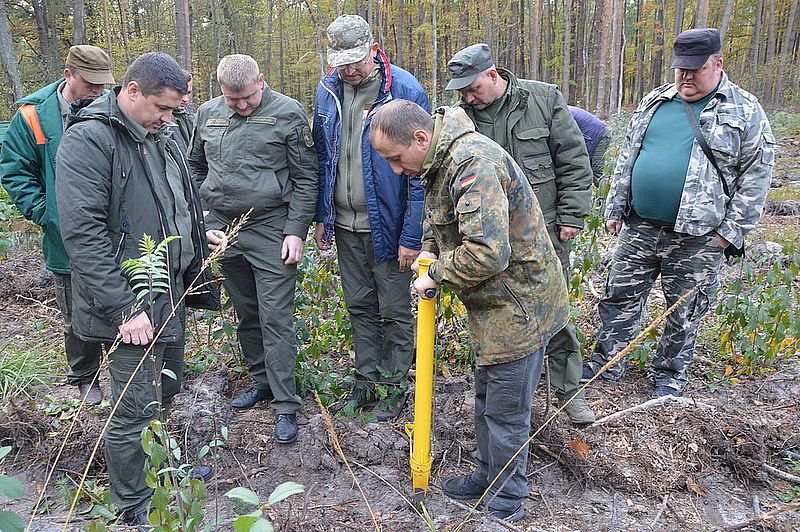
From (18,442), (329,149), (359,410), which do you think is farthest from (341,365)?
(18,442)

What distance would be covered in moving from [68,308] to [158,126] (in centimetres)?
177

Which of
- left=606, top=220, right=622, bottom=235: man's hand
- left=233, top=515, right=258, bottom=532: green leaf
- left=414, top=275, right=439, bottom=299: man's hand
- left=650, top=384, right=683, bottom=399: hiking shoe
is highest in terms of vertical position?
left=233, top=515, right=258, bottom=532: green leaf

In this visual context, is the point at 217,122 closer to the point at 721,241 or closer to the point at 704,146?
the point at 704,146

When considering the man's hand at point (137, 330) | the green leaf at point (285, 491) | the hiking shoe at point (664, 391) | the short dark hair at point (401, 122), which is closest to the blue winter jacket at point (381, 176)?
the short dark hair at point (401, 122)

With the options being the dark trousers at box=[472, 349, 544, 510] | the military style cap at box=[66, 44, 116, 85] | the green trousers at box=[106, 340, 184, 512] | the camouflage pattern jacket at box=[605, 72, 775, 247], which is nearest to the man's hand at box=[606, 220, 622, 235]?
the camouflage pattern jacket at box=[605, 72, 775, 247]

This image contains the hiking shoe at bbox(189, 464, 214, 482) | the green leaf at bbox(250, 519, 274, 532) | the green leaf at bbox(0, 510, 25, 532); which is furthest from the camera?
the hiking shoe at bbox(189, 464, 214, 482)

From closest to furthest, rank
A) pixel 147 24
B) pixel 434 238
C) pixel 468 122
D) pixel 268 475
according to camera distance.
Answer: pixel 468 122 < pixel 434 238 < pixel 268 475 < pixel 147 24

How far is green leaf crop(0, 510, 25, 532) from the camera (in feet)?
4.01

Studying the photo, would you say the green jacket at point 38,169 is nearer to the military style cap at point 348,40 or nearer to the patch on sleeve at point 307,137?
the patch on sleeve at point 307,137

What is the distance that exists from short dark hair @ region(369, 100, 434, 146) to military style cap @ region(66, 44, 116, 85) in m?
2.33

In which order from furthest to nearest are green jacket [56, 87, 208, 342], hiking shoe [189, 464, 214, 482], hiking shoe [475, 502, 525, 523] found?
1. hiking shoe [189, 464, 214, 482]
2. hiking shoe [475, 502, 525, 523]
3. green jacket [56, 87, 208, 342]

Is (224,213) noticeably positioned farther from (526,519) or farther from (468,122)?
(526,519)

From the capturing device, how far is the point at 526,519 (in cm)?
277

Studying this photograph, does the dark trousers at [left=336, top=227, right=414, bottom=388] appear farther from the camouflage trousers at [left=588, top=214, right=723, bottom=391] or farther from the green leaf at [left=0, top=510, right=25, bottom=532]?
the green leaf at [left=0, top=510, right=25, bottom=532]
